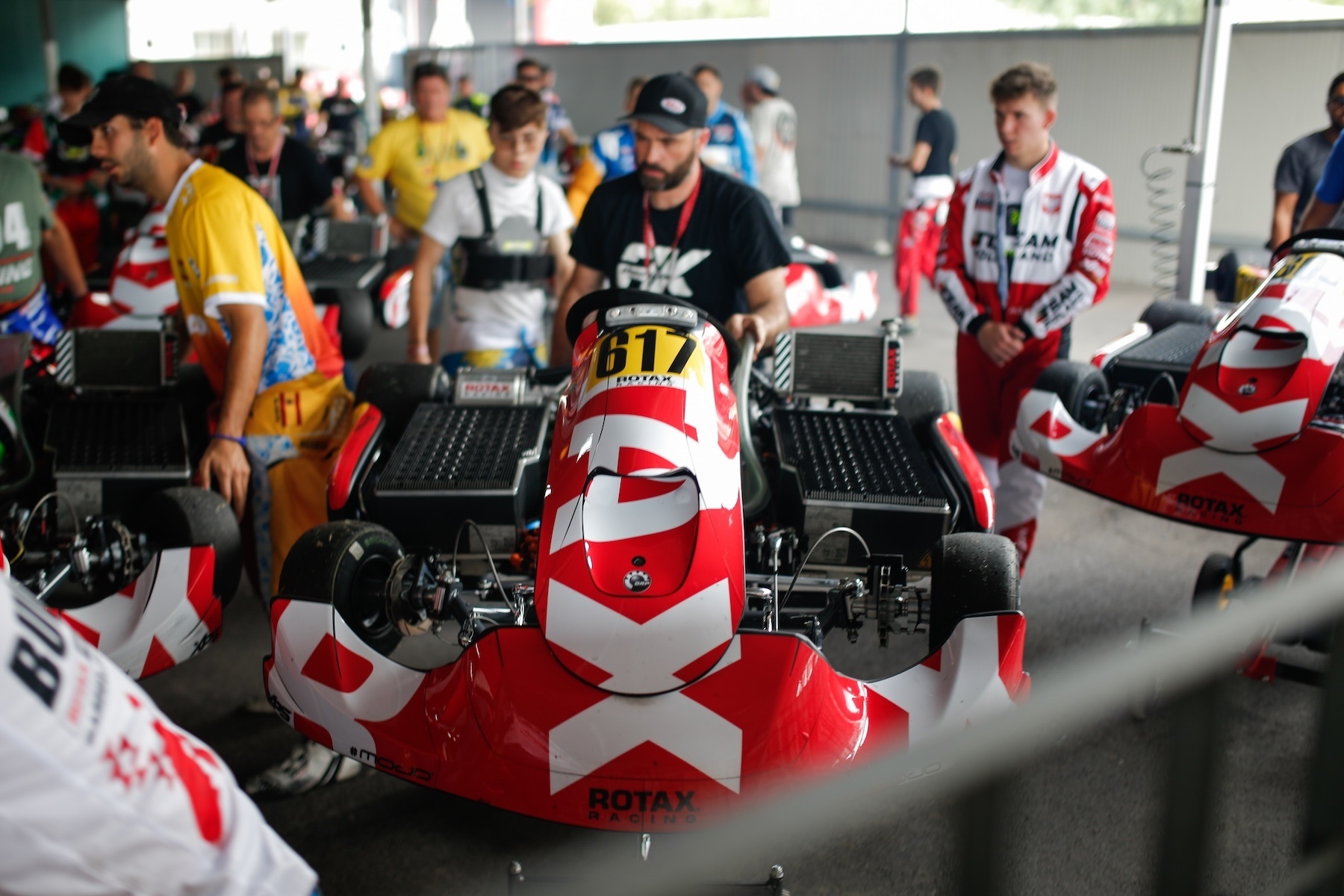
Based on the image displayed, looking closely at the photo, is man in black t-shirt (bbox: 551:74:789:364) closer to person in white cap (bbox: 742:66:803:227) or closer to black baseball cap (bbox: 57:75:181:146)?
black baseball cap (bbox: 57:75:181:146)

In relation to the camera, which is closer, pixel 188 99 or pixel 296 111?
pixel 188 99

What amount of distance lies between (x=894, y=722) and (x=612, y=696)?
603mm

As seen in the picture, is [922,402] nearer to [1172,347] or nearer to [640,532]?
[1172,347]

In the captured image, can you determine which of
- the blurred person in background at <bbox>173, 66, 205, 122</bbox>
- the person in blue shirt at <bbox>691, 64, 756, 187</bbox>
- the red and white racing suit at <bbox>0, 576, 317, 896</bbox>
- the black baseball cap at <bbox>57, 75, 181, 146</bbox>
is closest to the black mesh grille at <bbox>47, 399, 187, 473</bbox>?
the black baseball cap at <bbox>57, 75, 181, 146</bbox>

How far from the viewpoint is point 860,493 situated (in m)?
2.99

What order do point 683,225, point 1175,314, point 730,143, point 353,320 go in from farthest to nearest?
1. point 730,143
2. point 353,320
3. point 1175,314
4. point 683,225

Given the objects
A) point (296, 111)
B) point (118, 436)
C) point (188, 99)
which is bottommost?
point (118, 436)

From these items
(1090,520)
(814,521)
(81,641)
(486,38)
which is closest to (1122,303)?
(1090,520)

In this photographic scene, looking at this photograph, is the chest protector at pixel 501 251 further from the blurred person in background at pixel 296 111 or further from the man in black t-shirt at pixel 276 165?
the blurred person in background at pixel 296 111

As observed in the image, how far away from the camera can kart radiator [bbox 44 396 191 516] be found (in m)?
3.50

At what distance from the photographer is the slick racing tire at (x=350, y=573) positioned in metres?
2.62

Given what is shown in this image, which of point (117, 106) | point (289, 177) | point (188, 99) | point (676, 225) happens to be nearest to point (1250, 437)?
point (676, 225)

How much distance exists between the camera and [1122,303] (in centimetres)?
1055

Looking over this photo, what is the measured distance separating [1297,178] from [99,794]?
21.4 feet
